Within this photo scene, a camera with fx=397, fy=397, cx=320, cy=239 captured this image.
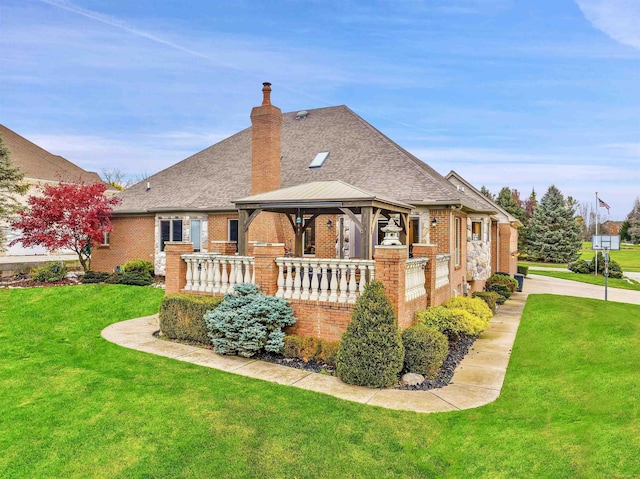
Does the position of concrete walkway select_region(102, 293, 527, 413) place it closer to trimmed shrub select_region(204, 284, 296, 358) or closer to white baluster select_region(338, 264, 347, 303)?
trimmed shrub select_region(204, 284, 296, 358)

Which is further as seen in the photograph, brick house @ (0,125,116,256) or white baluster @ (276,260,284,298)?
brick house @ (0,125,116,256)

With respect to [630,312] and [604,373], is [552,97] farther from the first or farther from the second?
[604,373]

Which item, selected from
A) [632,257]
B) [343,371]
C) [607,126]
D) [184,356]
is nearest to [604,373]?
[343,371]

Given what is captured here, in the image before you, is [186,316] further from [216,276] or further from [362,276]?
[362,276]

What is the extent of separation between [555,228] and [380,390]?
137ft

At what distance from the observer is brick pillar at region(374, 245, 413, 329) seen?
→ 7492 millimetres

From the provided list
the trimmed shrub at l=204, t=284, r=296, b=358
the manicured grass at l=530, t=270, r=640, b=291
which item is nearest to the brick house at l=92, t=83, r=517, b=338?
the trimmed shrub at l=204, t=284, r=296, b=358

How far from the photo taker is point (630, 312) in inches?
520

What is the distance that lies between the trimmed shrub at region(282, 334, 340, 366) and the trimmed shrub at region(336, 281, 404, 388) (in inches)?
29.7

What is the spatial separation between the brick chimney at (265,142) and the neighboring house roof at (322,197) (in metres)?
4.12

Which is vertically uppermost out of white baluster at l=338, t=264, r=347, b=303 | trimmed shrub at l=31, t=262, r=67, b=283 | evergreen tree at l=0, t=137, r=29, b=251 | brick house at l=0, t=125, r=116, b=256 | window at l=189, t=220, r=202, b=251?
brick house at l=0, t=125, r=116, b=256

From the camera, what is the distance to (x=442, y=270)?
11.6 meters

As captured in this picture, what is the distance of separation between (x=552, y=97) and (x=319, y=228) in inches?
491

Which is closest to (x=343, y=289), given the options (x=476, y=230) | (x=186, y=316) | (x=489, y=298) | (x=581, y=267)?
(x=186, y=316)
